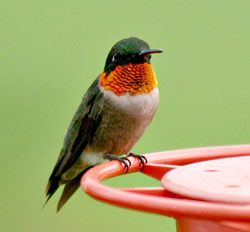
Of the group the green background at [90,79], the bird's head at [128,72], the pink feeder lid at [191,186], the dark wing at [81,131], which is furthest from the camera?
the green background at [90,79]

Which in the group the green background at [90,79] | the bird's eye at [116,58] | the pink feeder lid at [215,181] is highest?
the bird's eye at [116,58]

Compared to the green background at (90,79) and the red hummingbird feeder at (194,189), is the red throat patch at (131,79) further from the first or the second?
the green background at (90,79)

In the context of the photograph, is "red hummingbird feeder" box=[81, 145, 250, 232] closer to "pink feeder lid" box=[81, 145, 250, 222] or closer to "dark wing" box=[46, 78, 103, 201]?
"pink feeder lid" box=[81, 145, 250, 222]

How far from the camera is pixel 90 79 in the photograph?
738cm

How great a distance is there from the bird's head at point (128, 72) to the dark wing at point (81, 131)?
0.40ft

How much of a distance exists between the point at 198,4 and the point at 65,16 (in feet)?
3.67

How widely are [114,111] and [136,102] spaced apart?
0.14 m

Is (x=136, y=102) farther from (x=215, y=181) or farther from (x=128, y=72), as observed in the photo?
(x=215, y=181)

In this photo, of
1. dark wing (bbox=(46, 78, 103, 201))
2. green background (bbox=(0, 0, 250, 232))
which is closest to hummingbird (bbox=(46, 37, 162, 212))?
dark wing (bbox=(46, 78, 103, 201))

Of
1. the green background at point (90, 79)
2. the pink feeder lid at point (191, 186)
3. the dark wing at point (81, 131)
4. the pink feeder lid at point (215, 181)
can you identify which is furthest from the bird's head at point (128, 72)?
the pink feeder lid at point (215, 181)

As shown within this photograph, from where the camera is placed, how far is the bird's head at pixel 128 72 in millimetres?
4875

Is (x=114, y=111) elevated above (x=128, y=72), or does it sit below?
below

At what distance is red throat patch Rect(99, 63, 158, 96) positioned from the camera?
4.94m

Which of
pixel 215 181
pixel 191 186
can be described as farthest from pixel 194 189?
pixel 215 181
